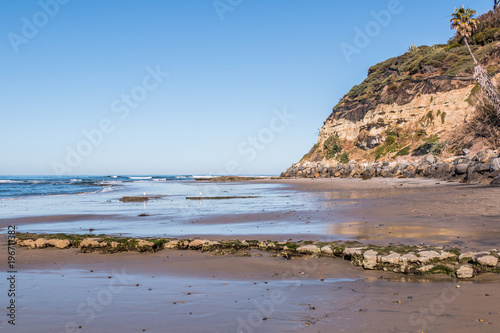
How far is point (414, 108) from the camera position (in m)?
53.2

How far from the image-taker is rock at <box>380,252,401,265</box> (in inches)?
238

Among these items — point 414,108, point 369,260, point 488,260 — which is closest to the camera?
point 488,260

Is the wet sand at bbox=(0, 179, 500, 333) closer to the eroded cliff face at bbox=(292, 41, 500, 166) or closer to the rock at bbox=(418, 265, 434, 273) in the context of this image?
the rock at bbox=(418, 265, 434, 273)

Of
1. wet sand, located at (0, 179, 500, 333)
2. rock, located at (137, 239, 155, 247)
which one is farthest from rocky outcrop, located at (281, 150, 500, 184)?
rock, located at (137, 239, 155, 247)

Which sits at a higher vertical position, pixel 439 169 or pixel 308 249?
pixel 439 169

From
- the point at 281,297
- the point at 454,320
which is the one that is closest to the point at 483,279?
the point at 454,320

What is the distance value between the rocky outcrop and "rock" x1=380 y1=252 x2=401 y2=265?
16.4 m

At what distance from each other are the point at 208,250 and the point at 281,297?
3.63 m

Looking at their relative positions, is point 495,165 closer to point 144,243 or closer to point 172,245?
point 172,245

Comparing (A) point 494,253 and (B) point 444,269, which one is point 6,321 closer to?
(B) point 444,269

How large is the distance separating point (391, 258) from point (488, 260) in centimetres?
134

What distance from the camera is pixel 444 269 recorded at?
5.72 metres

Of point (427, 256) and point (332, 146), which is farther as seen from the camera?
point (332, 146)

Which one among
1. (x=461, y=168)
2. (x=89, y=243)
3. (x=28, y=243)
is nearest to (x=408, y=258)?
(x=89, y=243)
